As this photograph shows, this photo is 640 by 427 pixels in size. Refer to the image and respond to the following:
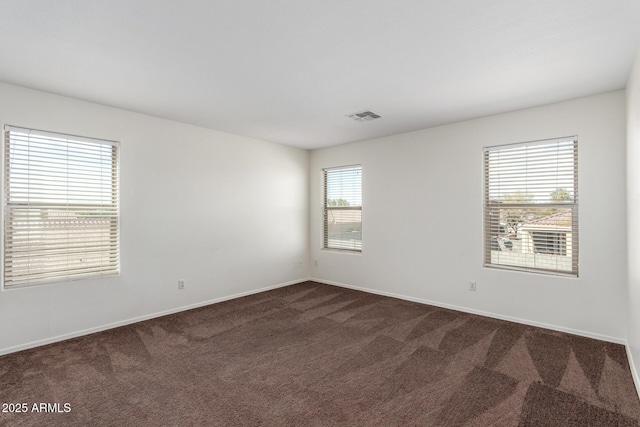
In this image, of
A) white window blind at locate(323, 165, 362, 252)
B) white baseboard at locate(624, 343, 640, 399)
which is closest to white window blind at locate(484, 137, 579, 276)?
white baseboard at locate(624, 343, 640, 399)

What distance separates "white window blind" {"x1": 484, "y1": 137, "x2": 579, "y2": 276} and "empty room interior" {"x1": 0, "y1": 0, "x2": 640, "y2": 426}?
0.07 feet

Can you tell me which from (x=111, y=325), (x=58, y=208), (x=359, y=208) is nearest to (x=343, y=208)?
(x=359, y=208)

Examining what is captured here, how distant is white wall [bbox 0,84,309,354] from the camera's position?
10.3ft

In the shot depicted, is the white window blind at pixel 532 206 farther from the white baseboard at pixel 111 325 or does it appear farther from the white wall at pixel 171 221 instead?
the white baseboard at pixel 111 325

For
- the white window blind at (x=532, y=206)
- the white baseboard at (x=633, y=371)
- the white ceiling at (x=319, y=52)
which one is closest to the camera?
the white ceiling at (x=319, y=52)

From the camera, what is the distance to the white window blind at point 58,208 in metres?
3.02

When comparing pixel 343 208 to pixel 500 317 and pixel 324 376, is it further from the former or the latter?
pixel 324 376

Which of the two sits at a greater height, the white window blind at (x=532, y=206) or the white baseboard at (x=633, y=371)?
the white window blind at (x=532, y=206)

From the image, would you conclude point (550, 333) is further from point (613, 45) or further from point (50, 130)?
point (50, 130)

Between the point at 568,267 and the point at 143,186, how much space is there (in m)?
5.02

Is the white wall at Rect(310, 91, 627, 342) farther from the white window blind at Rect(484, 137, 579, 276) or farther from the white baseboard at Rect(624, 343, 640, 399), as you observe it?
the white baseboard at Rect(624, 343, 640, 399)

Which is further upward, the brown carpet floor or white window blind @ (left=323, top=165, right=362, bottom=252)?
white window blind @ (left=323, top=165, right=362, bottom=252)

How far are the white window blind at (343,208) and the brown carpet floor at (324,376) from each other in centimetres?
195

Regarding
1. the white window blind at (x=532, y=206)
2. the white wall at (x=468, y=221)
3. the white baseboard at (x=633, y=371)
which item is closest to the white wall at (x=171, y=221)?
the white wall at (x=468, y=221)
